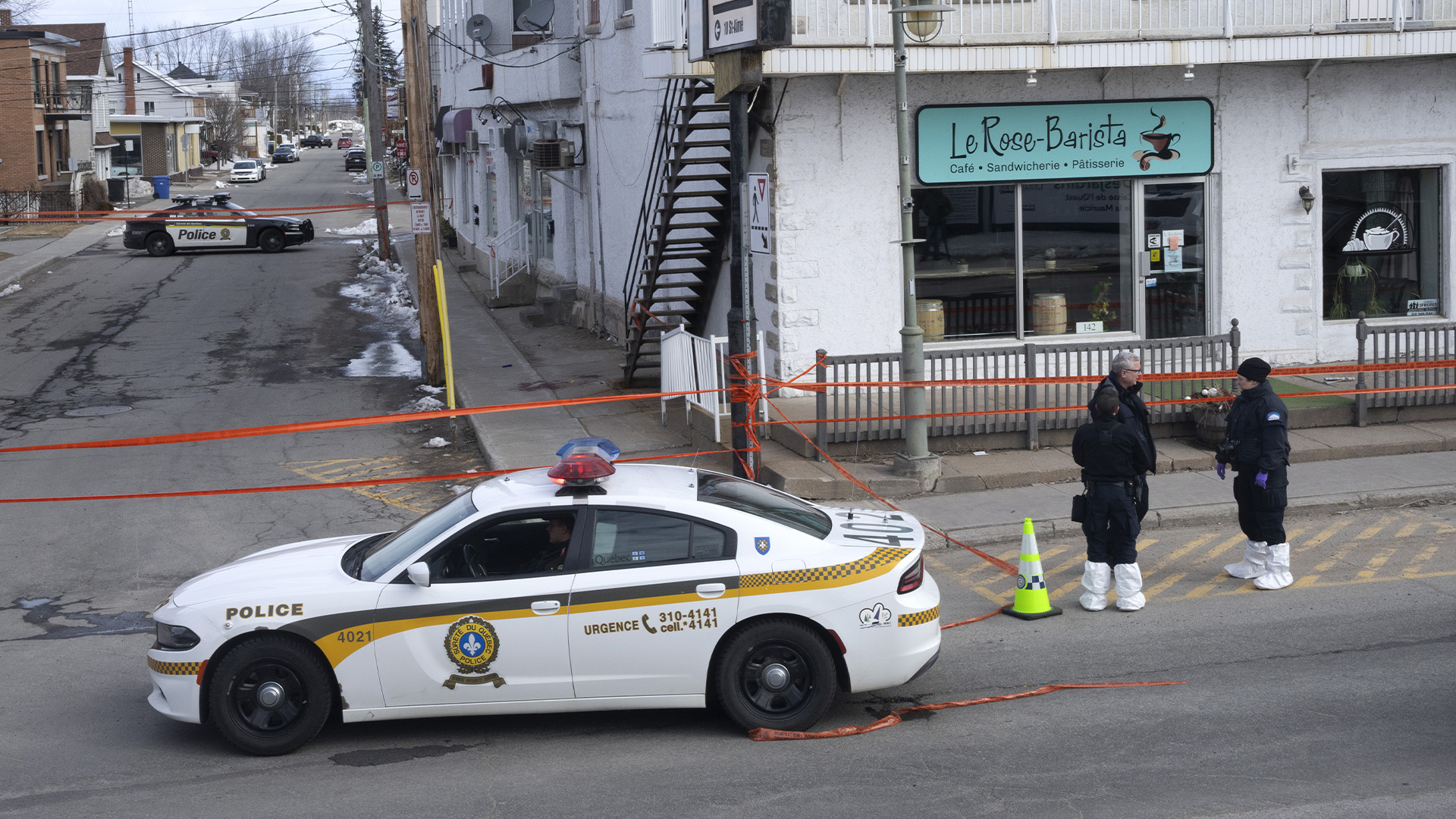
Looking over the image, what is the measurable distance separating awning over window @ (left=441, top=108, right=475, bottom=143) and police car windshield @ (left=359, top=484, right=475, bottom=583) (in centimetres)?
2735

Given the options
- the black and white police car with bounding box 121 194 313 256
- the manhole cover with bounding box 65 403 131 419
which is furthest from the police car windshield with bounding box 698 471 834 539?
the black and white police car with bounding box 121 194 313 256

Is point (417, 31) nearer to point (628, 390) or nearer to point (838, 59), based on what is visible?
point (628, 390)

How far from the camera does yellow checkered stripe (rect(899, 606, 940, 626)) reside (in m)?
6.84

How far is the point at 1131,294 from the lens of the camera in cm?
1571

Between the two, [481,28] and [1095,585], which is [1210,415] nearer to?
[1095,585]

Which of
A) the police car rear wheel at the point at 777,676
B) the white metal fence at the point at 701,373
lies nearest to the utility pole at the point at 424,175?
the white metal fence at the point at 701,373

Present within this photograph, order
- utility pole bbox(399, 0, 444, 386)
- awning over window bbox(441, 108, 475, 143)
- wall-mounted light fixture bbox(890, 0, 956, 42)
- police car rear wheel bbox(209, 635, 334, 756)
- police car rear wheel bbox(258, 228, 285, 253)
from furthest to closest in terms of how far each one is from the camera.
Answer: police car rear wheel bbox(258, 228, 285, 253), awning over window bbox(441, 108, 475, 143), utility pole bbox(399, 0, 444, 386), wall-mounted light fixture bbox(890, 0, 956, 42), police car rear wheel bbox(209, 635, 334, 756)

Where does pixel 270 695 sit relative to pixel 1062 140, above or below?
below

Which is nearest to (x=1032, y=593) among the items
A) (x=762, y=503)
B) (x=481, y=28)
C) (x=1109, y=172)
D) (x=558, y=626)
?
(x=762, y=503)

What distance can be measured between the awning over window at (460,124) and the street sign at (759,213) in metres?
23.3

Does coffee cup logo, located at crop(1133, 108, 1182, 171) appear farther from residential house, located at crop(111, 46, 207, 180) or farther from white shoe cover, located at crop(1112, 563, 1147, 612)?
residential house, located at crop(111, 46, 207, 180)

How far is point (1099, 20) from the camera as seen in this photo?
14586 mm

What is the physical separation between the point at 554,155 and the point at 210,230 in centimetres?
1932

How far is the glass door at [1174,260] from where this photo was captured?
612 inches
